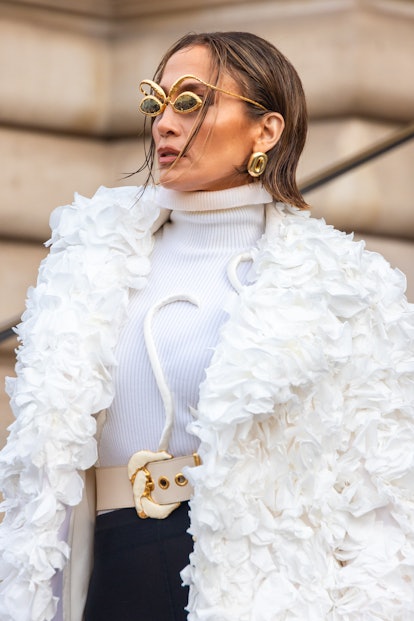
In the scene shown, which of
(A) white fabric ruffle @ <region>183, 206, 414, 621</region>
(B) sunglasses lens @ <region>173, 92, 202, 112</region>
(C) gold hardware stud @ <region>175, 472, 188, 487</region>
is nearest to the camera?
(A) white fabric ruffle @ <region>183, 206, 414, 621</region>

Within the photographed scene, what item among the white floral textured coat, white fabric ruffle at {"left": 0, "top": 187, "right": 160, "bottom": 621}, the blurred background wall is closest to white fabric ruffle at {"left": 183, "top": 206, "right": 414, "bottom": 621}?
the white floral textured coat

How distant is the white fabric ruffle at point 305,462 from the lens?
5.18 feet

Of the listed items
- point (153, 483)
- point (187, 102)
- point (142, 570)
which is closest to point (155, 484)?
point (153, 483)

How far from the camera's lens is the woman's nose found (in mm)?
1831

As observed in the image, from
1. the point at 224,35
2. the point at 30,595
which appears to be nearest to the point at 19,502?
the point at 30,595

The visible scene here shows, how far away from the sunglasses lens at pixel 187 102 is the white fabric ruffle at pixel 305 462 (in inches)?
12.9

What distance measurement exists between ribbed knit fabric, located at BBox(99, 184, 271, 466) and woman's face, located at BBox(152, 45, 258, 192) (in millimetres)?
55

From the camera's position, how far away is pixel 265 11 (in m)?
3.72

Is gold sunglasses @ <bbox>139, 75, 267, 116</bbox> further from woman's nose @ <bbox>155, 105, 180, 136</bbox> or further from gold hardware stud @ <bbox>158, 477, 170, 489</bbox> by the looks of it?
gold hardware stud @ <bbox>158, 477, 170, 489</bbox>

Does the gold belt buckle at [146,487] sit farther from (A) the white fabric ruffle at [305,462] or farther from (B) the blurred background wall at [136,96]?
(B) the blurred background wall at [136,96]

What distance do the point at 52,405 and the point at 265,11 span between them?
7.83ft

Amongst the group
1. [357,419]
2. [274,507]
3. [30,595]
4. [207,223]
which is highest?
[207,223]

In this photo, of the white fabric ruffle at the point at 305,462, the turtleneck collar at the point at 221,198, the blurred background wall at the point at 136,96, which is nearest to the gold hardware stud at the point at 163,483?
the white fabric ruffle at the point at 305,462

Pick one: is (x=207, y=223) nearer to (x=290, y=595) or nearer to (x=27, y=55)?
(x=290, y=595)
